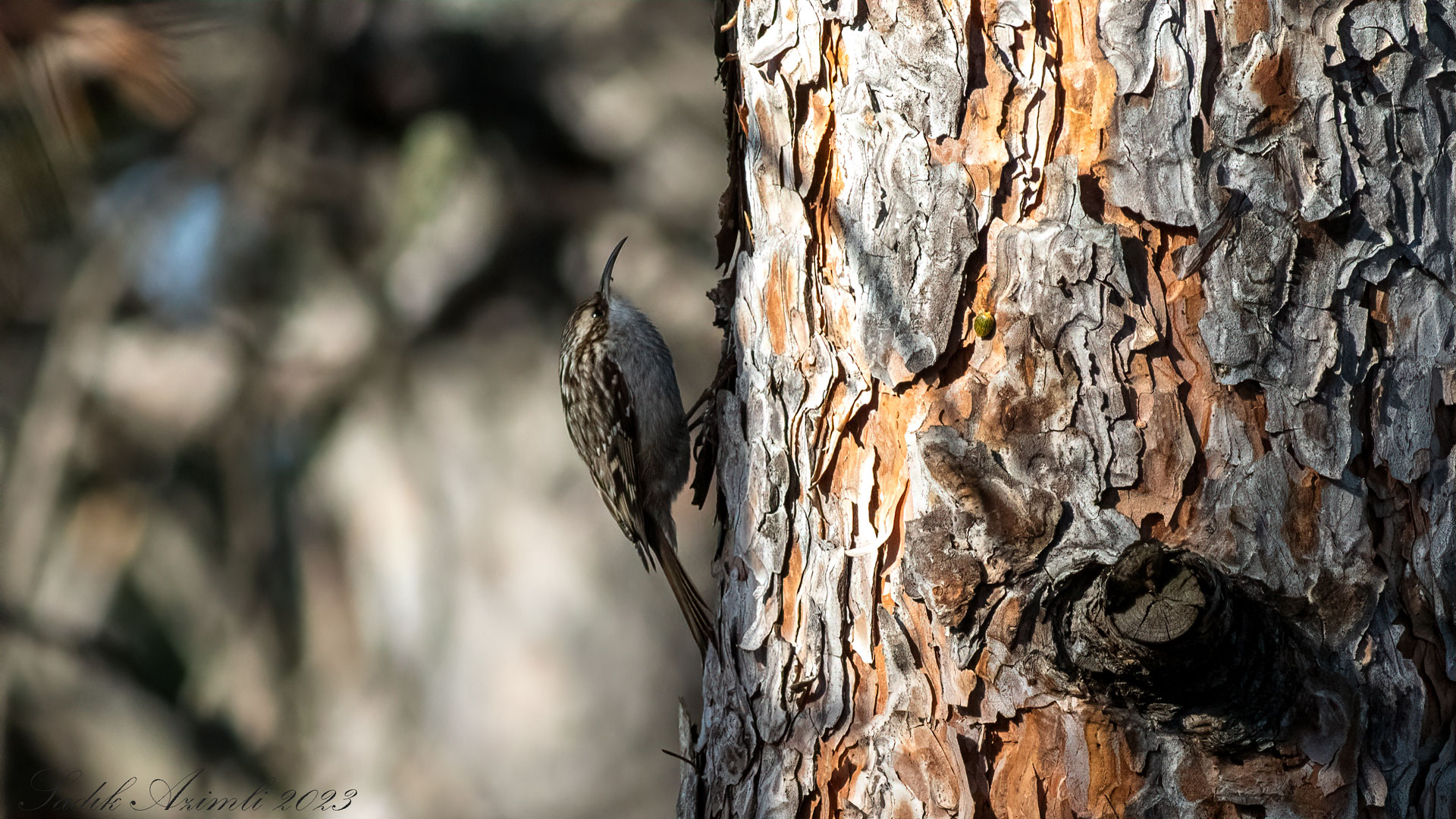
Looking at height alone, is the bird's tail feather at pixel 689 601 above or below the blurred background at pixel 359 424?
below

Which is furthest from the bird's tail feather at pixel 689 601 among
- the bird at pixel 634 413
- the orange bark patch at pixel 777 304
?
the orange bark patch at pixel 777 304

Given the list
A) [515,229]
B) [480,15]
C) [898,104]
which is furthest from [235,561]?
[898,104]

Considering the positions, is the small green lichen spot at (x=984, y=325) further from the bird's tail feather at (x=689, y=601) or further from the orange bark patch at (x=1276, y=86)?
the bird's tail feather at (x=689, y=601)

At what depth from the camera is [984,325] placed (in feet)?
4.08

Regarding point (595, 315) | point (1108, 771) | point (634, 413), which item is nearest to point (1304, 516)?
point (1108, 771)

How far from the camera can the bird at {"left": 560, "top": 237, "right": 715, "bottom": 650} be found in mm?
2895

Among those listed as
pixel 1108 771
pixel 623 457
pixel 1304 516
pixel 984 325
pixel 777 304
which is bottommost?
pixel 1108 771

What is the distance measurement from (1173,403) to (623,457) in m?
1.93

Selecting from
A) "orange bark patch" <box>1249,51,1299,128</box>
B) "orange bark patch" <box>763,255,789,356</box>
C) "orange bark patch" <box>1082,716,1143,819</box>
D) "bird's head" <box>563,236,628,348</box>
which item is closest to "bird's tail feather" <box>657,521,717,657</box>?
"bird's head" <box>563,236,628,348</box>

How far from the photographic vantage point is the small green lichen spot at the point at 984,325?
4.06ft

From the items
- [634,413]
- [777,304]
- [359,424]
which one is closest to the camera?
[777,304]

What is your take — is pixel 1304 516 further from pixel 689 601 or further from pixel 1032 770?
pixel 689 601

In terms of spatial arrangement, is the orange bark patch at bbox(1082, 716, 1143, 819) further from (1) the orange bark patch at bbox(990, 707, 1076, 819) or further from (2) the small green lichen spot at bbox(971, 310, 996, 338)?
Result: (2) the small green lichen spot at bbox(971, 310, 996, 338)

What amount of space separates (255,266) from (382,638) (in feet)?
5.32
